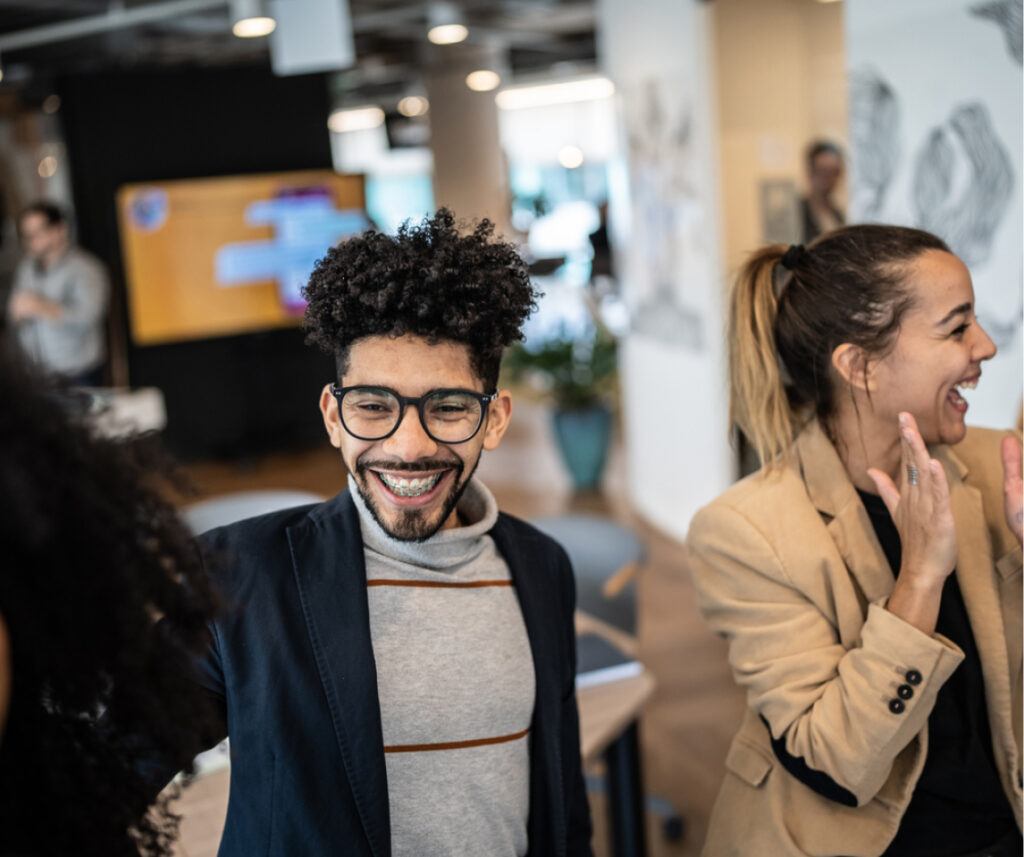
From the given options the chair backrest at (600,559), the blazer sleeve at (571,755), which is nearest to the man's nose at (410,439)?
the blazer sleeve at (571,755)

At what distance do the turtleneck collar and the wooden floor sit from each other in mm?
229

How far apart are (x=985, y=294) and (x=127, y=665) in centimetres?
253

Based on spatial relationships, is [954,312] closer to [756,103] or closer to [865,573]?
[865,573]

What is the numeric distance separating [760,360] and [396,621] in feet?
2.18

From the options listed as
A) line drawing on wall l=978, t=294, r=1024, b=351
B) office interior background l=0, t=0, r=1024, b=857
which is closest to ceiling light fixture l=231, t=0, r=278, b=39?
office interior background l=0, t=0, r=1024, b=857

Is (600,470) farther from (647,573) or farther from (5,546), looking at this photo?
(5,546)

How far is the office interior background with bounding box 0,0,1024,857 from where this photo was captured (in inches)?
121

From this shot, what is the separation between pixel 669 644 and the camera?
4.86m

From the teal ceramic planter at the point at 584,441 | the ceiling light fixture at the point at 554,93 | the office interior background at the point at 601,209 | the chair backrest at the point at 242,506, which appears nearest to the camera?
the office interior background at the point at 601,209

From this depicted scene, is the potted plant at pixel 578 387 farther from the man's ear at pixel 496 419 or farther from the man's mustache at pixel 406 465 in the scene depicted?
the man's mustache at pixel 406 465

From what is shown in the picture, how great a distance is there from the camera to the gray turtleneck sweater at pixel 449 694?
142 cm

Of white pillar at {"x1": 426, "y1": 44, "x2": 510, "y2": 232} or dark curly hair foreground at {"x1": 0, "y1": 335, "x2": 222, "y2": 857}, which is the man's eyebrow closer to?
dark curly hair foreground at {"x1": 0, "y1": 335, "x2": 222, "y2": 857}

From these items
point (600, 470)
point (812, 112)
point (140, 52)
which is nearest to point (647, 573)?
point (600, 470)

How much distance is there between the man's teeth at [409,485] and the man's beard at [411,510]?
0.04ft
